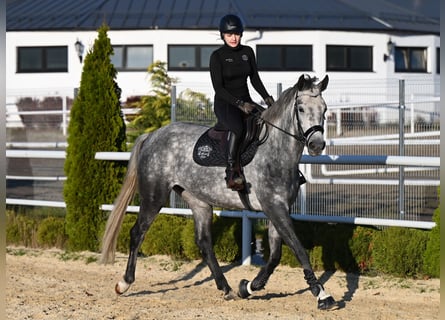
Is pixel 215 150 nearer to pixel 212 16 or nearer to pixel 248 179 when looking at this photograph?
pixel 248 179

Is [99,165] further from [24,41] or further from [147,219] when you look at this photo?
[24,41]

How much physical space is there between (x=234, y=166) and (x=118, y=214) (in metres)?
1.84

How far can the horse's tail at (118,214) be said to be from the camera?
368 inches

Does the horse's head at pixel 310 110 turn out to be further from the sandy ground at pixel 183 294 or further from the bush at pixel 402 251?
the bush at pixel 402 251

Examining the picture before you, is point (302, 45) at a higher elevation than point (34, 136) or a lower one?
higher

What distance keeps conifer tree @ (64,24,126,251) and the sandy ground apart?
81cm

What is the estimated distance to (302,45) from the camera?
36.8 metres

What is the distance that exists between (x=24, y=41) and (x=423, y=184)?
29737mm

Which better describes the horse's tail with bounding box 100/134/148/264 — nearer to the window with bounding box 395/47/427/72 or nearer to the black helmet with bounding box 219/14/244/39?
the black helmet with bounding box 219/14/244/39

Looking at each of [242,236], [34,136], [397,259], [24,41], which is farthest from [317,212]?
[24,41]

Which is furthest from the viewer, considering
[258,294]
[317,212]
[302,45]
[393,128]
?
[302,45]

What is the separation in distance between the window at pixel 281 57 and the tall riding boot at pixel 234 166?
28.6 metres

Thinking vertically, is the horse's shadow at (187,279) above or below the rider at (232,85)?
below

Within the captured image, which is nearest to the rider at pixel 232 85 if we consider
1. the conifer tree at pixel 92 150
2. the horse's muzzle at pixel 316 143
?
the horse's muzzle at pixel 316 143
